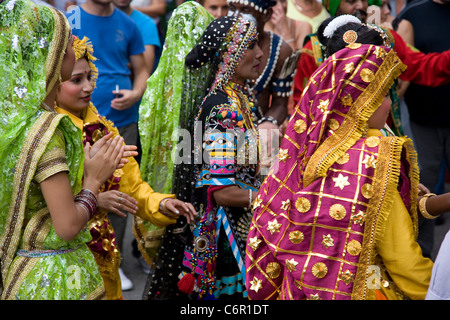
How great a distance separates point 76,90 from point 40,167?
3.25 ft

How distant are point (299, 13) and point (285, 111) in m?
2.43

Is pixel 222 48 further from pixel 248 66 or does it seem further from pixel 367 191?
pixel 367 191

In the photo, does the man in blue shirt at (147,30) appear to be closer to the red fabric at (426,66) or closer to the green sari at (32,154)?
the red fabric at (426,66)

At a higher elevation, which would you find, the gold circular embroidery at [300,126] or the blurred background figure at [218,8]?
the gold circular embroidery at [300,126]

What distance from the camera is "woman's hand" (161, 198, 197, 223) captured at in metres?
3.50

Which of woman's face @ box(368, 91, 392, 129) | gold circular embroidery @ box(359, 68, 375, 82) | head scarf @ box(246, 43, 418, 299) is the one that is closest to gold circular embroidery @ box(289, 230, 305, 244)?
head scarf @ box(246, 43, 418, 299)

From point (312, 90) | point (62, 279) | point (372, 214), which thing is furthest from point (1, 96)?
point (372, 214)

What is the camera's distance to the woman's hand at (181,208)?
3496 millimetres

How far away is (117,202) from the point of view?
3.27 m

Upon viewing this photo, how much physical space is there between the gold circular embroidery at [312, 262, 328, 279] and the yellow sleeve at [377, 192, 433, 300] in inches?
8.6

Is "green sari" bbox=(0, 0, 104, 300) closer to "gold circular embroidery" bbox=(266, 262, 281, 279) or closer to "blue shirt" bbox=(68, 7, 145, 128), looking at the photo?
"gold circular embroidery" bbox=(266, 262, 281, 279)

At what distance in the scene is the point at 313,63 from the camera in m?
4.83

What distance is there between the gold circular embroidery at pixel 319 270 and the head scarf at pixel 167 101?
1582mm

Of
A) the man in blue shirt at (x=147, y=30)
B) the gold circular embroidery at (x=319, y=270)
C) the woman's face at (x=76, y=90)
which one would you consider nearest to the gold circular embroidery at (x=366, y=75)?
the gold circular embroidery at (x=319, y=270)
